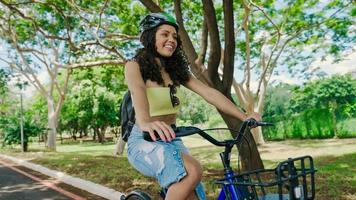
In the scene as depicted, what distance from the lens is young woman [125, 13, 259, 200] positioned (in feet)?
8.54

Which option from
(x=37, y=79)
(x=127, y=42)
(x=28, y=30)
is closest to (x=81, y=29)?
(x=127, y=42)

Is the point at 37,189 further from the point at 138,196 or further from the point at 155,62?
the point at 155,62

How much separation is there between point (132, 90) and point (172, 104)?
1.18 ft

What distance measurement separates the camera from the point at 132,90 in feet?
8.66

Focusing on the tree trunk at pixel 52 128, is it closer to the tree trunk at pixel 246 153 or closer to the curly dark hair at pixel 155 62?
the tree trunk at pixel 246 153

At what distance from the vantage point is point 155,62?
2.92 metres

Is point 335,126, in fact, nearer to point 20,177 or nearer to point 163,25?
point 20,177

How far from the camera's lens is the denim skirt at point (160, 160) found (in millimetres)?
2594

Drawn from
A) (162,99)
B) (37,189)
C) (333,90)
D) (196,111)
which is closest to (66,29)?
(37,189)

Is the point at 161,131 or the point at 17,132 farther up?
the point at 17,132

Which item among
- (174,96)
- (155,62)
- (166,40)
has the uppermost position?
(166,40)

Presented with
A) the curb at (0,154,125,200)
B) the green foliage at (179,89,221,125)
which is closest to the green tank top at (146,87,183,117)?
the curb at (0,154,125,200)

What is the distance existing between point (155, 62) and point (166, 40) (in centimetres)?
17

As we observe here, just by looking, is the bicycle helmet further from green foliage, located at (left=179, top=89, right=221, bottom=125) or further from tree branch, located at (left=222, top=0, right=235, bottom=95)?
green foliage, located at (left=179, top=89, right=221, bottom=125)
